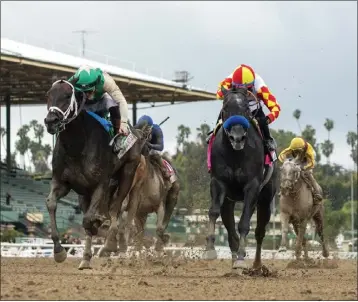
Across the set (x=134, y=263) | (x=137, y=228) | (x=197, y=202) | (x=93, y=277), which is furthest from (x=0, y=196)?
(x=93, y=277)

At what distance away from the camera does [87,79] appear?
13.5 meters

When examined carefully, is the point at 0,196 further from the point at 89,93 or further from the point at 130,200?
the point at 89,93

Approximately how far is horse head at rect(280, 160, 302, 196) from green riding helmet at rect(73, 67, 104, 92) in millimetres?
8719

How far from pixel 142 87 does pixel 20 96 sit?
689cm

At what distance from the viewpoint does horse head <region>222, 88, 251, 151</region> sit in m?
13.3

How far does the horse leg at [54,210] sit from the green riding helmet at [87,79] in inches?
43.7

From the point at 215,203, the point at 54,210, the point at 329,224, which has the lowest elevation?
the point at 54,210

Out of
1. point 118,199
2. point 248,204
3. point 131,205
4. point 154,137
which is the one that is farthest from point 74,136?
point 154,137

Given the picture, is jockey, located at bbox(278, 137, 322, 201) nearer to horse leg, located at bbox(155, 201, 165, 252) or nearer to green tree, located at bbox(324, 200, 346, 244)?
horse leg, located at bbox(155, 201, 165, 252)

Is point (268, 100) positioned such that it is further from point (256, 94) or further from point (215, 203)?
point (215, 203)

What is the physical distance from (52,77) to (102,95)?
Result: 88.6ft

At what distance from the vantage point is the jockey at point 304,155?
2156cm

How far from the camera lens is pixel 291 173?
71.6ft

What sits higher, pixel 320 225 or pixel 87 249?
pixel 320 225
